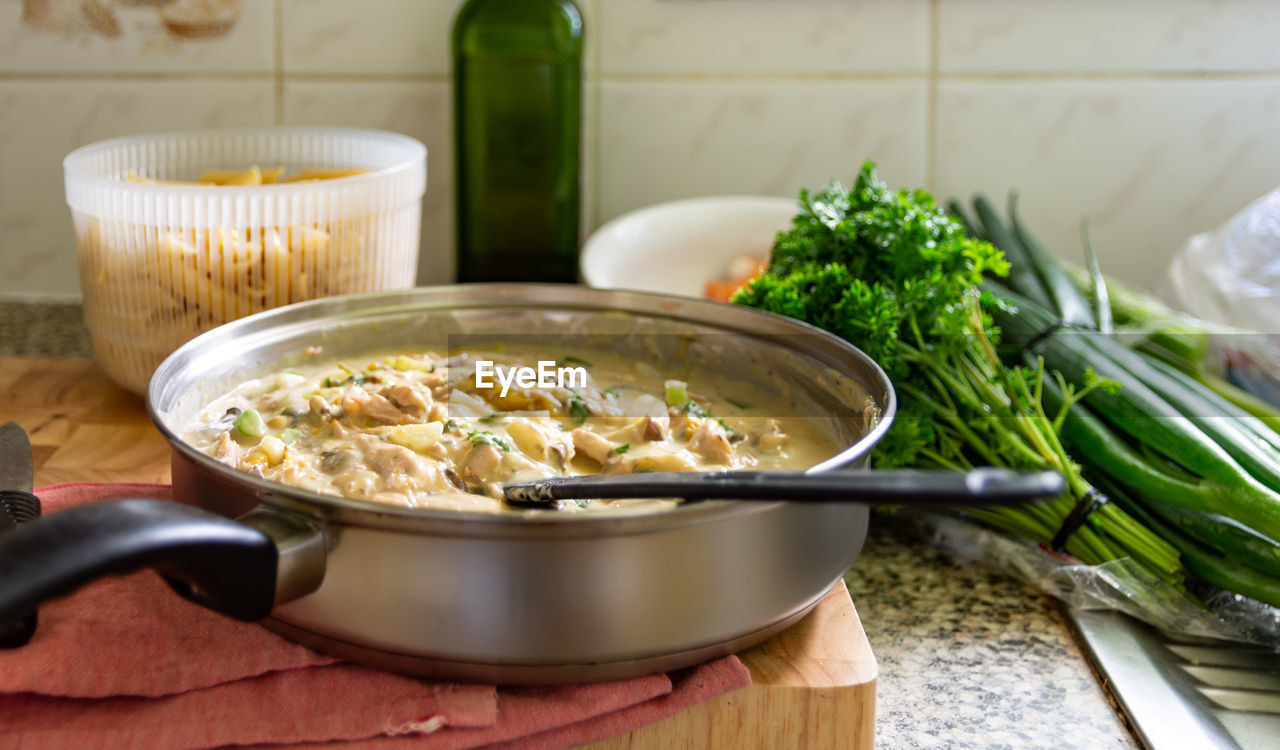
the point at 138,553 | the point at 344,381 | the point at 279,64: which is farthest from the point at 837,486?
the point at 279,64

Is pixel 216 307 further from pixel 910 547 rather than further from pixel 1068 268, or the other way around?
pixel 1068 268

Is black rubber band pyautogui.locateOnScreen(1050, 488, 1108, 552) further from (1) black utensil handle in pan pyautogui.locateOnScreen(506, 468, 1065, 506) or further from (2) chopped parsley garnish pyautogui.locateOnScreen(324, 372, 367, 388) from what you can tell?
(2) chopped parsley garnish pyautogui.locateOnScreen(324, 372, 367, 388)

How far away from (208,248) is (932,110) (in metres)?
1.28

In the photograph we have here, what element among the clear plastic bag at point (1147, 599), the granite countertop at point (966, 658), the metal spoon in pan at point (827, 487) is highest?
the metal spoon in pan at point (827, 487)

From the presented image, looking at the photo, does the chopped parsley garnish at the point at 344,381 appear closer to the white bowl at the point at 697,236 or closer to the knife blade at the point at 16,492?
the knife blade at the point at 16,492

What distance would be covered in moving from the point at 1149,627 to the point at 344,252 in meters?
1.00

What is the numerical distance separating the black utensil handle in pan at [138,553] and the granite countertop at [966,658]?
513 millimetres

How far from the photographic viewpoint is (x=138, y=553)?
2.00 ft

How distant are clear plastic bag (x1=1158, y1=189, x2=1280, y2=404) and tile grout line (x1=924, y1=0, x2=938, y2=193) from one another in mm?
440

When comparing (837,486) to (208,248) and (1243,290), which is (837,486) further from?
(1243,290)

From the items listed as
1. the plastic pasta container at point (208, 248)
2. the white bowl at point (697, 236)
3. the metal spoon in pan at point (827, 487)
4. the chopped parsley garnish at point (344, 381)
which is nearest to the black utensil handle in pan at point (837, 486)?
the metal spoon in pan at point (827, 487)

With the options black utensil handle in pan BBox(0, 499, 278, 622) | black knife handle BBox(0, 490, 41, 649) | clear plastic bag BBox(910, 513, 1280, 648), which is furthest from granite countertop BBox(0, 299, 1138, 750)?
black knife handle BBox(0, 490, 41, 649)

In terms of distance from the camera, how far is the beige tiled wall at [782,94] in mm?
1909

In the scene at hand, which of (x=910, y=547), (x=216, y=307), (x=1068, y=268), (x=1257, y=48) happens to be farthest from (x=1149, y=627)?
(x=1257, y=48)
